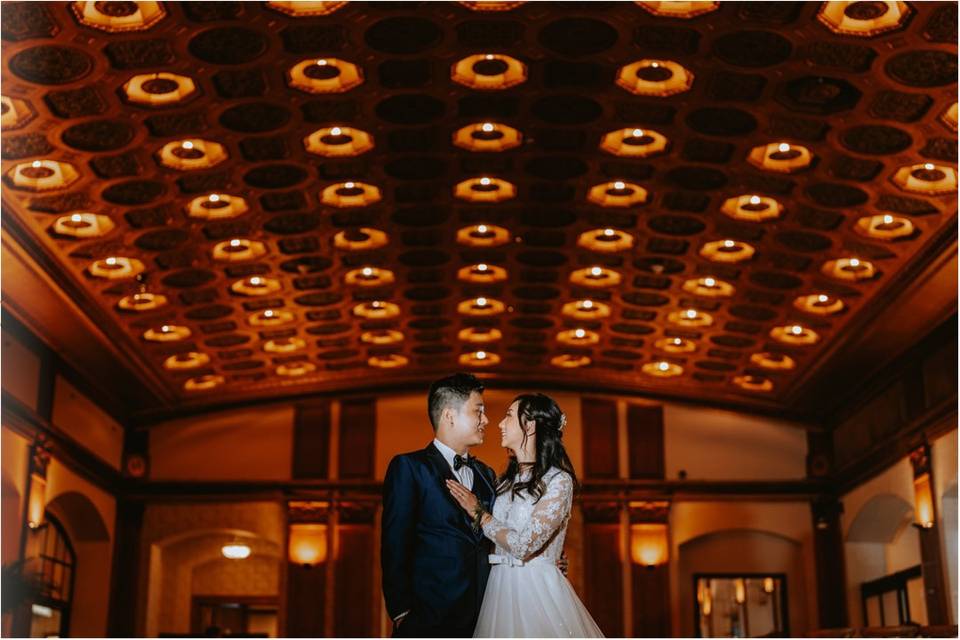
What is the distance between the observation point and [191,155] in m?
14.2

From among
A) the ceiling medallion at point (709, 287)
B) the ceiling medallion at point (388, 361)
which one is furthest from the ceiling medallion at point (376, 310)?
the ceiling medallion at point (709, 287)

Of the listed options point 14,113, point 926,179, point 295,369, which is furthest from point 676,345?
point 14,113

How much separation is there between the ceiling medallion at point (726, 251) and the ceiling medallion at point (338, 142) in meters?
5.36

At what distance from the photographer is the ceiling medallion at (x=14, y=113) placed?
40.2 feet

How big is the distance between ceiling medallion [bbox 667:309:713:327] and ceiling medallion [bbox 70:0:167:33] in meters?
10.9

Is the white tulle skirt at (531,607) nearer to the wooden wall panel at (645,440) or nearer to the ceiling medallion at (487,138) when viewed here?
the ceiling medallion at (487,138)

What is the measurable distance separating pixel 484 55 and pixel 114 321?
849 cm

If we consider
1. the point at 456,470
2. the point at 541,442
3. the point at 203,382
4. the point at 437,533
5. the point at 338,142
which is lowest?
the point at 437,533

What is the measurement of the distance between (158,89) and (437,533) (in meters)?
8.76

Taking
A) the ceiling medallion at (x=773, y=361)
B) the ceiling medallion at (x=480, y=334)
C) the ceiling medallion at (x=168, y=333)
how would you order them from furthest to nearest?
1. the ceiling medallion at (x=480, y=334)
2. the ceiling medallion at (x=773, y=361)
3. the ceiling medallion at (x=168, y=333)

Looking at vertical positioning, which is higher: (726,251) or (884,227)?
(726,251)

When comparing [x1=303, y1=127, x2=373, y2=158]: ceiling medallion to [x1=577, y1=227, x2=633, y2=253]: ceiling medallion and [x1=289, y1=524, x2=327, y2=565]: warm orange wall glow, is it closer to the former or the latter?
[x1=577, y1=227, x2=633, y2=253]: ceiling medallion

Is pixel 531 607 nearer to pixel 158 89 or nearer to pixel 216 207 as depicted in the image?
pixel 158 89

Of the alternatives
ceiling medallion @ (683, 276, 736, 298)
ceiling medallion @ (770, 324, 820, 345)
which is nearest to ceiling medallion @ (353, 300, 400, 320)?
ceiling medallion @ (683, 276, 736, 298)
